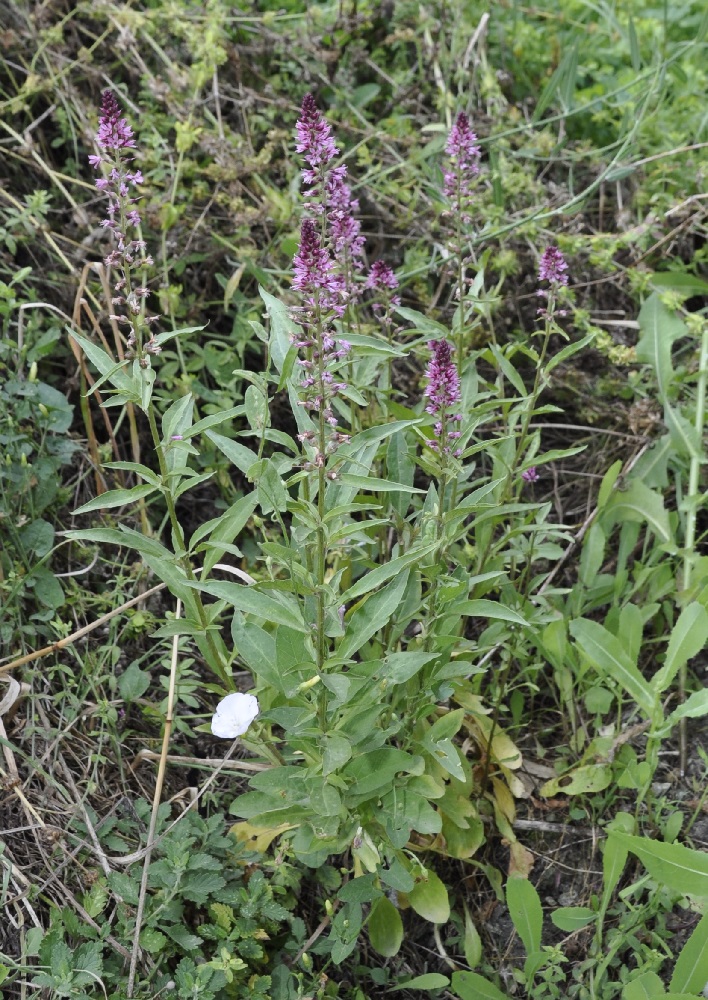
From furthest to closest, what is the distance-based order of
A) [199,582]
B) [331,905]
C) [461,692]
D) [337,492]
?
[461,692]
[331,905]
[337,492]
[199,582]

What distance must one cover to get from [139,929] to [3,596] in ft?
3.65

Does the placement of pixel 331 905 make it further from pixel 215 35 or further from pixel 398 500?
pixel 215 35

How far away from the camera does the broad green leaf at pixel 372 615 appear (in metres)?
2.15

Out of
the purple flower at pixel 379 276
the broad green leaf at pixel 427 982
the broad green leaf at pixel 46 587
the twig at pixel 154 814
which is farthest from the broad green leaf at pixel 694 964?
the broad green leaf at pixel 46 587

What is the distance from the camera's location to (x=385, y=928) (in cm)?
258

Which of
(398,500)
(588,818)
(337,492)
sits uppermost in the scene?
(337,492)

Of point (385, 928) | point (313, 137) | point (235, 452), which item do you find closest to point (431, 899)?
point (385, 928)

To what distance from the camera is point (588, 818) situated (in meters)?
2.89

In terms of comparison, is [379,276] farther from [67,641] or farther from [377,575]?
[67,641]

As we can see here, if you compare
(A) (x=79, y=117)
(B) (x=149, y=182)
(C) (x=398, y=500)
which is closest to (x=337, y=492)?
(C) (x=398, y=500)

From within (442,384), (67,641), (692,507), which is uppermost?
(442,384)

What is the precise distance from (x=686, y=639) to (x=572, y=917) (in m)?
0.83

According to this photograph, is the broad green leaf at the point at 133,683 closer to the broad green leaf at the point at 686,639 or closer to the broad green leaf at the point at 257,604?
the broad green leaf at the point at 257,604

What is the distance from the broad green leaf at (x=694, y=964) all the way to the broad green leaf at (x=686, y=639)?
24.5 inches
